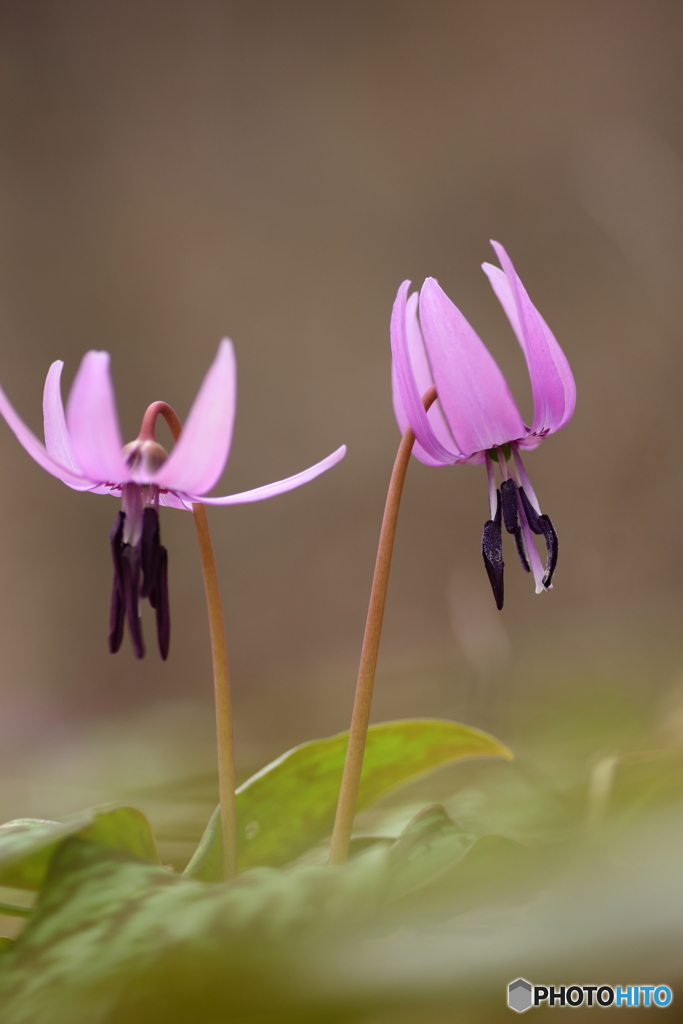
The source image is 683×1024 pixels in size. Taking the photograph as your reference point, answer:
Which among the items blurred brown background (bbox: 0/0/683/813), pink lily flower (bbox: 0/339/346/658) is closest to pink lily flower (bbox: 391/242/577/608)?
pink lily flower (bbox: 0/339/346/658)

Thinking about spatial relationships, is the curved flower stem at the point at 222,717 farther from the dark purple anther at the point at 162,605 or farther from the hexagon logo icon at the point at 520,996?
the hexagon logo icon at the point at 520,996

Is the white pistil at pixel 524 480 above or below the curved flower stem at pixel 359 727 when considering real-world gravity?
above

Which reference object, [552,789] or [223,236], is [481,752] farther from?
[223,236]

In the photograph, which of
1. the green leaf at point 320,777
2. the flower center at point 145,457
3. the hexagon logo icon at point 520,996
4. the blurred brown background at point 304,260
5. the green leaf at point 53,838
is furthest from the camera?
the blurred brown background at point 304,260

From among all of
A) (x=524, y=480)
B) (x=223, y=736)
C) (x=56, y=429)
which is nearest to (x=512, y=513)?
Answer: (x=524, y=480)

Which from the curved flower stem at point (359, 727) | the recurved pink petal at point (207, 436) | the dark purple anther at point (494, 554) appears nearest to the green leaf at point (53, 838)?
the curved flower stem at point (359, 727)

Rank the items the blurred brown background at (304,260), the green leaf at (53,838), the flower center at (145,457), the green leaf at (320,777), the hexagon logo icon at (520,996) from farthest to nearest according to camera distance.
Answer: the blurred brown background at (304,260) → the green leaf at (320,777) → the flower center at (145,457) → the green leaf at (53,838) → the hexagon logo icon at (520,996)

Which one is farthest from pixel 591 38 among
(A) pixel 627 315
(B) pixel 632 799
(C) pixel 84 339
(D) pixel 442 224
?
(B) pixel 632 799

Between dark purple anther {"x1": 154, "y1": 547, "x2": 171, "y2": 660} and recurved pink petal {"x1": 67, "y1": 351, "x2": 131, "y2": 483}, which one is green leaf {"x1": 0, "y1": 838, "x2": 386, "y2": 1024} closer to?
dark purple anther {"x1": 154, "y1": 547, "x2": 171, "y2": 660}
